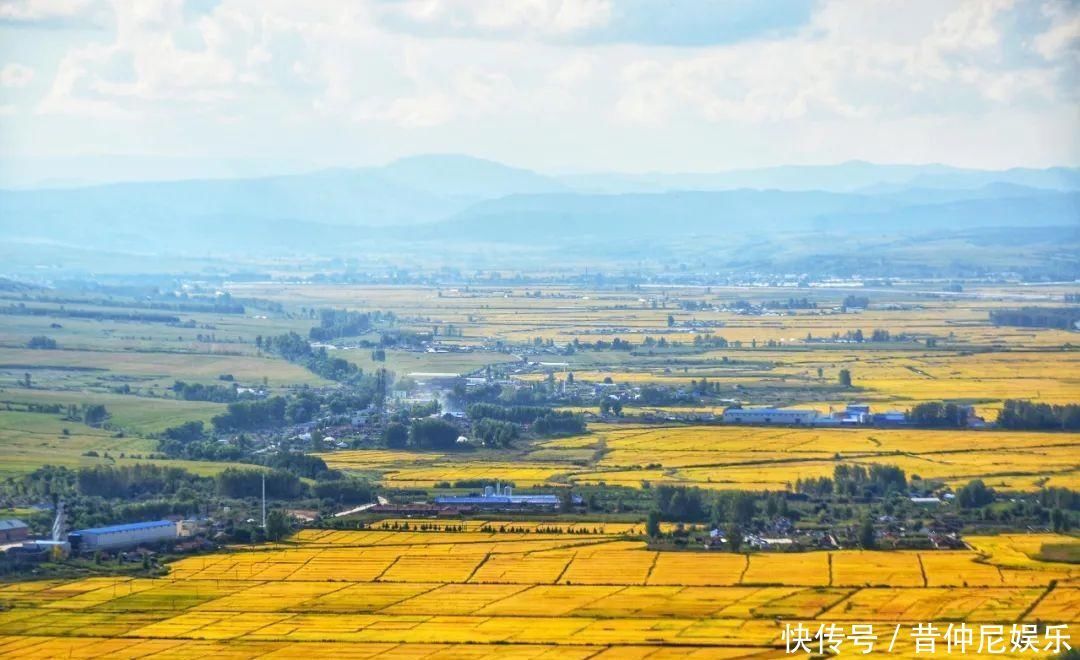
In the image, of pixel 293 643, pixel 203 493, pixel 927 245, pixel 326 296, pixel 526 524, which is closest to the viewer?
pixel 293 643

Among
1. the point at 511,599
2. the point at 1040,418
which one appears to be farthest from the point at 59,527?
the point at 1040,418

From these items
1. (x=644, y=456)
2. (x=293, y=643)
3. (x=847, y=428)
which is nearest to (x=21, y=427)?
(x=644, y=456)

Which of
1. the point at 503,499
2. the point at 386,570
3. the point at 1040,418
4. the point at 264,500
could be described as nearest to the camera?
the point at 386,570

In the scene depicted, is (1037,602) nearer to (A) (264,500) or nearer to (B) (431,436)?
(A) (264,500)

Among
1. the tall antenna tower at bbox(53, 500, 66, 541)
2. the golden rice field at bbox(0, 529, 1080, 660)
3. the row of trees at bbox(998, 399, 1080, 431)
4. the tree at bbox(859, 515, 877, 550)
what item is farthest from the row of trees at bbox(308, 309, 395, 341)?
the tree at bbox(859, 515, 877, 550)

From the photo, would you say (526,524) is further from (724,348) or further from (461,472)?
(724,348)
